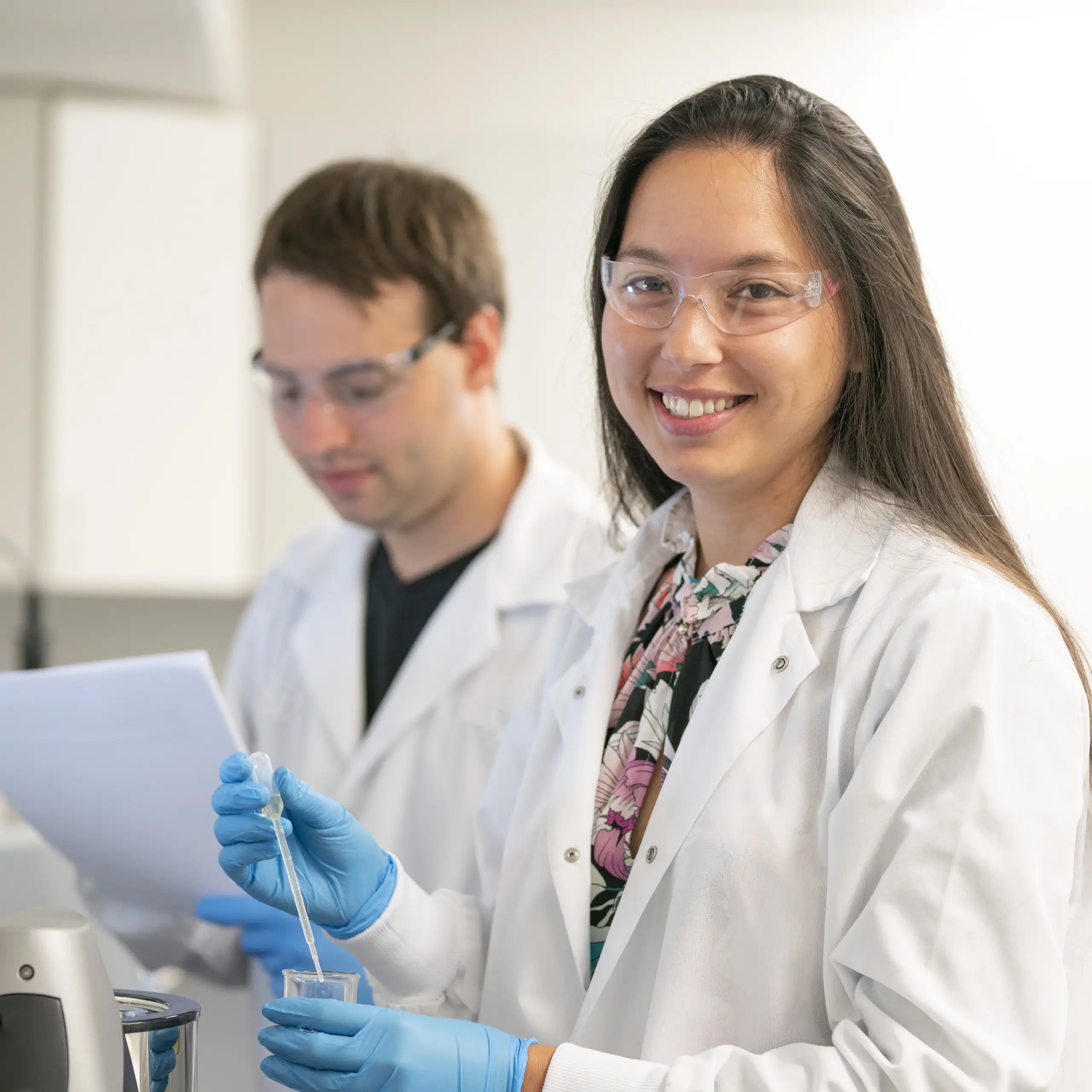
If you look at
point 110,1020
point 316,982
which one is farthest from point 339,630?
point 110,1020

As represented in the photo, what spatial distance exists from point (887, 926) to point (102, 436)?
2.45m

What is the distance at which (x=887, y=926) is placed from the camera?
81cm

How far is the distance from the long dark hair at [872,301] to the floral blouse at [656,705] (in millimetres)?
122

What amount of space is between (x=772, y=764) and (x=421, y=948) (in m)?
0.38

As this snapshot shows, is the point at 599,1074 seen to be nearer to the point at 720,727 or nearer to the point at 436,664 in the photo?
the point at 720,727

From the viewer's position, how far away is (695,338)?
966 mm

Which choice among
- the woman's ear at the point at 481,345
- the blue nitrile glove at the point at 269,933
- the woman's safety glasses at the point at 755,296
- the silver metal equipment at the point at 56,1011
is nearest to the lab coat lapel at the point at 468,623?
the woman's ear at the point at 481,345

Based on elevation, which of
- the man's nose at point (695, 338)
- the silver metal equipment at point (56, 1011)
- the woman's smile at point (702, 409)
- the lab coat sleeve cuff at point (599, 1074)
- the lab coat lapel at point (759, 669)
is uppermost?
the man's nose at point (695, 338)

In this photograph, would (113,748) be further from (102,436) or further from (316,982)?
(102,436)

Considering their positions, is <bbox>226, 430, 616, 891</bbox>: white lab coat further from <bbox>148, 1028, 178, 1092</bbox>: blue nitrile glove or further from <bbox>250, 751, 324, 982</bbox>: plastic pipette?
<bbox>148, 1028, 178, 1092</bbox>: blue nitrile glove

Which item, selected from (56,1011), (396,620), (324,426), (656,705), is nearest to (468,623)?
(396,620)

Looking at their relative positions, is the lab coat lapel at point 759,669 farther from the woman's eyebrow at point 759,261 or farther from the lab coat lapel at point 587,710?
the woman's eyebrow at point 759,261

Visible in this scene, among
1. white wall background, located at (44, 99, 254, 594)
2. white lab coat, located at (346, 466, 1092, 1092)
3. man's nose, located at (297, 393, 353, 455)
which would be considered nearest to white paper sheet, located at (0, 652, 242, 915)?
white lab coat, located at (346, 466, 1092, 1092)

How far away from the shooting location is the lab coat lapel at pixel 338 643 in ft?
5.67
